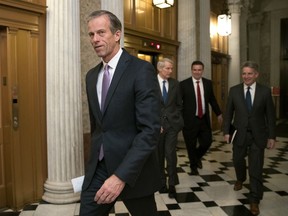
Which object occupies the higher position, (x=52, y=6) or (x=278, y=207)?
(x=52, y=6)

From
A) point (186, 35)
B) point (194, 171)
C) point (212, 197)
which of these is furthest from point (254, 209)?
point (186, 35)

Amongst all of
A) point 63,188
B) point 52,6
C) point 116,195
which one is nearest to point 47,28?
point 52,6

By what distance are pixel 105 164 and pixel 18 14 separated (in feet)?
8.17

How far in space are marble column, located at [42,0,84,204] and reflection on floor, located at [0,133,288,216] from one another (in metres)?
0.31

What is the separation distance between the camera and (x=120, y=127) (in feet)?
6.47

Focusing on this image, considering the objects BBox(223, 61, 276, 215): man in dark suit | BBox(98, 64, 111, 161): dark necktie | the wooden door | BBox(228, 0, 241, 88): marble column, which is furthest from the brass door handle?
BBox(228, 0, 241, 88): marble column

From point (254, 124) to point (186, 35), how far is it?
4.45 meters

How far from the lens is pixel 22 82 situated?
384 centimetres

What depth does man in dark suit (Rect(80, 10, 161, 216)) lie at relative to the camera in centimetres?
185

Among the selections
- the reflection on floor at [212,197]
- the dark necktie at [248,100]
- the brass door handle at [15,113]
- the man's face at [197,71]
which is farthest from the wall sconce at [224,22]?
the brass door handle at [15,113]

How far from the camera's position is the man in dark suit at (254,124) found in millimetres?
3863

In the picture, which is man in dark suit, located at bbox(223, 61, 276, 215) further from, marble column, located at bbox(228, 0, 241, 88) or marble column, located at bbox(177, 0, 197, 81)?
marble column, located at bbox(228, 0, 241, 88)

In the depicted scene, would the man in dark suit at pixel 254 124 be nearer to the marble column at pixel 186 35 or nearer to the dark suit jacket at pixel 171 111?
the dark suit jacket at pixel 171 111

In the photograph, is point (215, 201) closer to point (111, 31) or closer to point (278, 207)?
point (278, 207)
